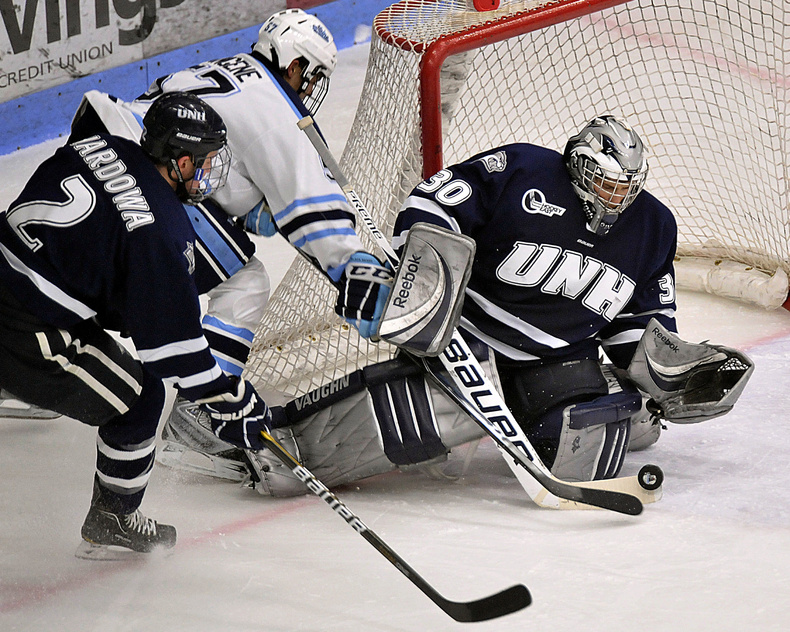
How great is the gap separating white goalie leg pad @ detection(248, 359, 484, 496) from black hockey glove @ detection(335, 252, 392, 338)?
183 millimetres

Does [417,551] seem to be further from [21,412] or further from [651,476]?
[21,412]

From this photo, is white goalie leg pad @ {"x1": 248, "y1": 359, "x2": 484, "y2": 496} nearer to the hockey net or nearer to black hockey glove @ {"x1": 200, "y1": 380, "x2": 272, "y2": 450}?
black hockey glove @ {"x1": 200, "y1": 380, "x2": 272, "y2": 450}

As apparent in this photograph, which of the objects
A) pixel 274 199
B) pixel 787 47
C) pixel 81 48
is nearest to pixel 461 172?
pixel 274 199

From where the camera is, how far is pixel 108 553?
91.1 inches

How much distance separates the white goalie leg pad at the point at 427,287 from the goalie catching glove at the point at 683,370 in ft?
1.73

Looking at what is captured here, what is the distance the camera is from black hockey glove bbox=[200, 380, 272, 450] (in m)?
2.12

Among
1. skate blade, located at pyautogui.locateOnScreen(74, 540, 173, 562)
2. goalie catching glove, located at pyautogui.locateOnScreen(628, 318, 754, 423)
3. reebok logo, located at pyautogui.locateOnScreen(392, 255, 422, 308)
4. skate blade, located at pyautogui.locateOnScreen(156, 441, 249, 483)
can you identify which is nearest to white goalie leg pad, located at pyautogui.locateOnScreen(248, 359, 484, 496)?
skate blade, located at pyautogui.locateOnScreen(156, 441, 249, 483)

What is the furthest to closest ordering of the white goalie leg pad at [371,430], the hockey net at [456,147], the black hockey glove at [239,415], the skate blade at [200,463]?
the hockey net at [456,147] < the skate blade at [200,463] < the white goalie leg pad at [371,430] < the black hockey glove at [239,415]

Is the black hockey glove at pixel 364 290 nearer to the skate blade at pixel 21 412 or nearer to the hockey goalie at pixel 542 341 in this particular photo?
the hockey goalie at pixel 542 341

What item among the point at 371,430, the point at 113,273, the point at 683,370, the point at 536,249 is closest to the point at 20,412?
Answer: the point at 371,430

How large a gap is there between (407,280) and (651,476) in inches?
28.8

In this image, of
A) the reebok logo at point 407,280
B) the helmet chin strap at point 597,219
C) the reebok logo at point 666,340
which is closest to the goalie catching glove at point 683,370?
the reebok logo at point 666,340

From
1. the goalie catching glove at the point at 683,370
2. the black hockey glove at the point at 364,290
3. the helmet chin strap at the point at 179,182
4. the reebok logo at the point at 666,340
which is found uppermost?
the helmet chin strap at the point at 179,182

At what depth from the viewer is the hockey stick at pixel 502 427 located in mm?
2449
